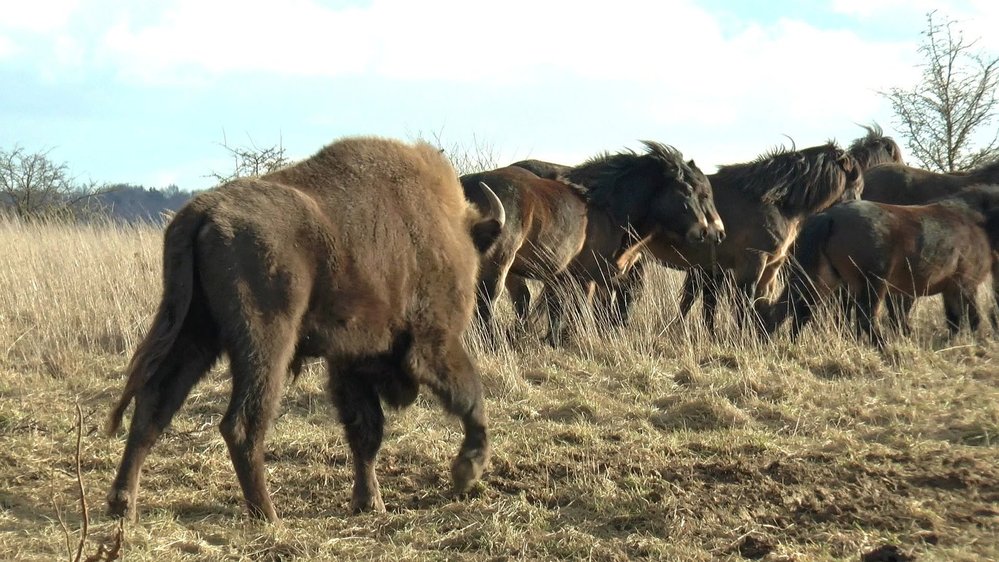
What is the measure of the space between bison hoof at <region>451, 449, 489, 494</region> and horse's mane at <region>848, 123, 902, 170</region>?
10165mm

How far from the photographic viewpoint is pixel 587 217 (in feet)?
36.7

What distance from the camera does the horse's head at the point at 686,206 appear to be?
11266 millimetres

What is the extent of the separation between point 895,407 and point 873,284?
9.27 ft

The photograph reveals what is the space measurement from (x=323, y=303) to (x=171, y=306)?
0.72 meters

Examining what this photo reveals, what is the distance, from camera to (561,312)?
10.5 meters

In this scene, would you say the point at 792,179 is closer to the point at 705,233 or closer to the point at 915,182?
the point at 705,233

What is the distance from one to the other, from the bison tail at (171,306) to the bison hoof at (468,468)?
161 cm

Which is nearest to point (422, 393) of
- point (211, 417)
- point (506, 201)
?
point (211, 417)

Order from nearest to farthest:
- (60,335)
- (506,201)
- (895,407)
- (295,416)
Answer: (895,407), (295,416), (60,335), (506,201)

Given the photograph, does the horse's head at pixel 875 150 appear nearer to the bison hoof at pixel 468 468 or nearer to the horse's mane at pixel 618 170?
the horse's mane at pixel 618 170

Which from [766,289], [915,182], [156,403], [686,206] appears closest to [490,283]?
[686,206]

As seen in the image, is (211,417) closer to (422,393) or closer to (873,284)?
(422,393)

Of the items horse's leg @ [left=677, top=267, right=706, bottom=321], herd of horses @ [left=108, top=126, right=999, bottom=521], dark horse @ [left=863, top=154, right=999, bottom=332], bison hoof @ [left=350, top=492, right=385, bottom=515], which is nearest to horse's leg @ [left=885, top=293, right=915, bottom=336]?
herd of horses @ [left=108, top=126, right=999, bottom=521]

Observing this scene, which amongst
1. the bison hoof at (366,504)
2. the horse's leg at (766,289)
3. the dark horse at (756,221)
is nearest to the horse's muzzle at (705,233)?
the dark horse at (756,221)
